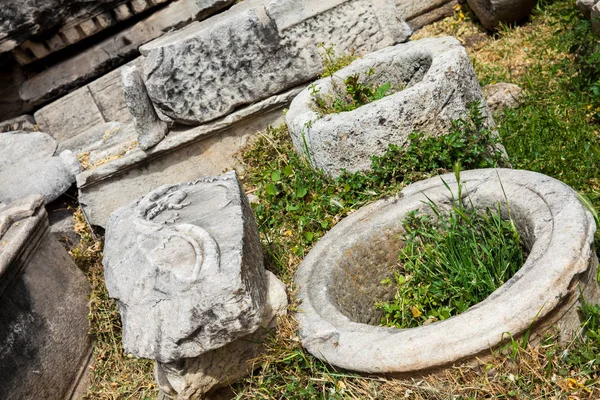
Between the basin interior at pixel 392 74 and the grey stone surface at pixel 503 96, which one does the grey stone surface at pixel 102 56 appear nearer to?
the basin interior at pixel 392 74

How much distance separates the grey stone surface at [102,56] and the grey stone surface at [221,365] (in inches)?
140

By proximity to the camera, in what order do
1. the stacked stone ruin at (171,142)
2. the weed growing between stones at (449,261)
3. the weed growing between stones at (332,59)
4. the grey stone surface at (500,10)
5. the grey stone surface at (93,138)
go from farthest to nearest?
the grey stone surface at (500,10)
the grey stone surface at (93,138)
the weed growing between stones at (332,59)
the weed growing between stones at (449,261)
the stacked stone ruin at (171,142)

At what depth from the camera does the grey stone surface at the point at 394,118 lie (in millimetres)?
3260

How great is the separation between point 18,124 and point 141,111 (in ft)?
6.44

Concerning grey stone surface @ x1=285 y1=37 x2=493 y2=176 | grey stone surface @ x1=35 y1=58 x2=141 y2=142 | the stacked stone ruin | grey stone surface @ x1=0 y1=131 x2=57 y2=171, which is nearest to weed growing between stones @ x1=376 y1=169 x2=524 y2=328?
the stacked stone ruin

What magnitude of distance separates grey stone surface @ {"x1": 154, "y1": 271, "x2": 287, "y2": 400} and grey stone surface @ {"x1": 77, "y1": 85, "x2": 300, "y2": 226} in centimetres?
182

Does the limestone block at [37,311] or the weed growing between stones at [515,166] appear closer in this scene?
the weed growing between stones at [515,166]

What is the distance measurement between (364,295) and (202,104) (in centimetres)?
194

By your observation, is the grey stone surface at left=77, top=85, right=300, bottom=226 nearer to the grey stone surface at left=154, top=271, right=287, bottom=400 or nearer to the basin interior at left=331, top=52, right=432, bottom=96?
the basin interior at left=331, top=52, right=432, bottom=96

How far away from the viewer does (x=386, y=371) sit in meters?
2.31

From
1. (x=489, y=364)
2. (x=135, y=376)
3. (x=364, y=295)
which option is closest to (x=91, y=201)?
(x=135, y=376)

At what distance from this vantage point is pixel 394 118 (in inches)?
129

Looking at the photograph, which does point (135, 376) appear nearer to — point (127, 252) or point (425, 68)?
point (127, 252)

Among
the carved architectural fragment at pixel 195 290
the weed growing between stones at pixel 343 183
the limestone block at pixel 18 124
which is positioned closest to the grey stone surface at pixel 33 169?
the limestone block at pixel 18 124
